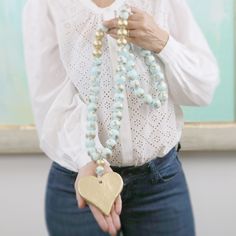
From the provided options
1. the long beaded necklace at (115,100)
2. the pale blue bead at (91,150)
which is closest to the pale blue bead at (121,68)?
the long beaded necklace at (115,100)

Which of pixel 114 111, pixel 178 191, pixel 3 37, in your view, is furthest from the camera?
pixel 3 37

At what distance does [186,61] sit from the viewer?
2.02ft

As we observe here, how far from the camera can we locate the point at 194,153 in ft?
3.56

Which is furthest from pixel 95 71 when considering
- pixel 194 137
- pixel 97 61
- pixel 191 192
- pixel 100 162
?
pixel 191 192

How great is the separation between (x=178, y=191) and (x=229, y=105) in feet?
1.44

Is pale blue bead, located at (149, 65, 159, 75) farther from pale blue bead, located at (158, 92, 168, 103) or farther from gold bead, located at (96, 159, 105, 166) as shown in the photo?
gold bead, located at (96, 159, 105, 166)

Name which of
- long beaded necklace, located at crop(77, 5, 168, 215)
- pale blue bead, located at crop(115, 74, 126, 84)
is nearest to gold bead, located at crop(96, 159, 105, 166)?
long beaded necklace, located at crop(77, 5, 168, 215)

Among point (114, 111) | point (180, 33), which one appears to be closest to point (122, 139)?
point (114, 111)

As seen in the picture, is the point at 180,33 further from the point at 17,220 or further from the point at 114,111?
the point at 17,220

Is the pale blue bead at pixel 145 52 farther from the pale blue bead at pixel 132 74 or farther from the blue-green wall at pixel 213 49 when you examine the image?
the blue-green wall at pixel 213 49

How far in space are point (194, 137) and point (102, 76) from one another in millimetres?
476

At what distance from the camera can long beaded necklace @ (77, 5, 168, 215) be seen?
511mm

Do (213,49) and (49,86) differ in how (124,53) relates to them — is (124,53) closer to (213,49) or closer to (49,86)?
(49,86)

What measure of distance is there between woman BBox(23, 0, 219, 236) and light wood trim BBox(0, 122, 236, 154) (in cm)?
37
